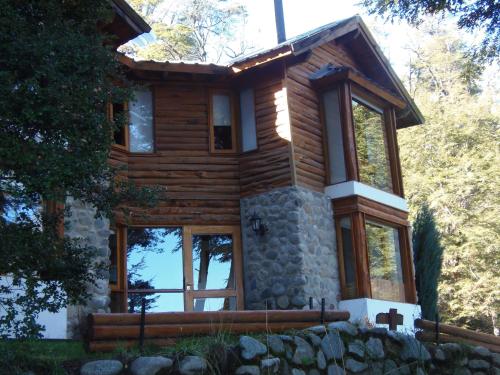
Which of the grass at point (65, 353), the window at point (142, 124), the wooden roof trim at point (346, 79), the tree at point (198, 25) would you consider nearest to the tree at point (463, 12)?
the wooden roof trim at point (346, 79)

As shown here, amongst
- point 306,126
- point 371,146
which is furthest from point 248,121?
point 371,146

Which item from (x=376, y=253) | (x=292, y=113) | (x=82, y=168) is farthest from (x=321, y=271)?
(x=82, y=168)

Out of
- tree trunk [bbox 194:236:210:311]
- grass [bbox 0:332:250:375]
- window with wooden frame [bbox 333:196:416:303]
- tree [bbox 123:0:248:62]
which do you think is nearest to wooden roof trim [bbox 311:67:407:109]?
window with wooden frame [bbox 333:196:416:303]

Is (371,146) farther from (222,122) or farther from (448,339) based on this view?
(448,339)

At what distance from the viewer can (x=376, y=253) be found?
44.4ft

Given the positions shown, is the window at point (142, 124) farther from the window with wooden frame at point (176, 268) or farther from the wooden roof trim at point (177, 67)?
the window with wooden frame at point (176, 268)

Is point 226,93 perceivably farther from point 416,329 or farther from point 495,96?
point 495,96

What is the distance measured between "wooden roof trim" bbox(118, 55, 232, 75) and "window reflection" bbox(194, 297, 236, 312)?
4356mm

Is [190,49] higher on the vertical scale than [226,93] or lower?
higher

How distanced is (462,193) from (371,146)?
917 cm

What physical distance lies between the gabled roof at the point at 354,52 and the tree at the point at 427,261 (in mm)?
2621

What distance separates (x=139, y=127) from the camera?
13164mm

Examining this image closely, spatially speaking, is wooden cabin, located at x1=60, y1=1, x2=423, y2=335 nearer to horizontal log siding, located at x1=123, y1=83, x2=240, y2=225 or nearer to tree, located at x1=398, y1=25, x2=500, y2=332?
horizontal log siding, located at x1=123, y1=83, x2=240, y2=225

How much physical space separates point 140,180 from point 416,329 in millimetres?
5844
